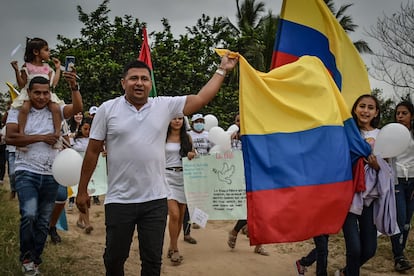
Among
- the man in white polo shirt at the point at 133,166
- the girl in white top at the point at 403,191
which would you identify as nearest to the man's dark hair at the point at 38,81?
the man in white polo shirt at the point at 133,166

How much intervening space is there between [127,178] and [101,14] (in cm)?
2014

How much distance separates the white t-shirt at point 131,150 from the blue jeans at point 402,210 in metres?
3.44

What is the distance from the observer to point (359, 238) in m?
4.59

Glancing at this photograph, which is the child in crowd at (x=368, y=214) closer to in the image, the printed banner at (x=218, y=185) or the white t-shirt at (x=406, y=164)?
the white t-shirt at (x=406, y=164)

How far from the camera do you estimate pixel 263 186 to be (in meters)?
4.33

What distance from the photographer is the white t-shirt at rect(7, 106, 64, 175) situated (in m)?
4.75

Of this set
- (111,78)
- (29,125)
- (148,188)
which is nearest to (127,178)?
(148,188)

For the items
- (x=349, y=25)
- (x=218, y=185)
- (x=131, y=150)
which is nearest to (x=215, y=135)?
(x=218, y=185)

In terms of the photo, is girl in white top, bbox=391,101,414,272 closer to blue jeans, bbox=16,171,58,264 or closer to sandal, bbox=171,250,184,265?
sandal, bbox=171,250,184,265

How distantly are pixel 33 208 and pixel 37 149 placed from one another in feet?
1.87

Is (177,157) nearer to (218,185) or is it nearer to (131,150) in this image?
(218,185)

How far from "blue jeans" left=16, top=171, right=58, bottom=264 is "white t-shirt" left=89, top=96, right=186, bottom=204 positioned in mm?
1211

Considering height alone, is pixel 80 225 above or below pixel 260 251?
above

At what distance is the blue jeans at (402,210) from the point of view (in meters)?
5.97
